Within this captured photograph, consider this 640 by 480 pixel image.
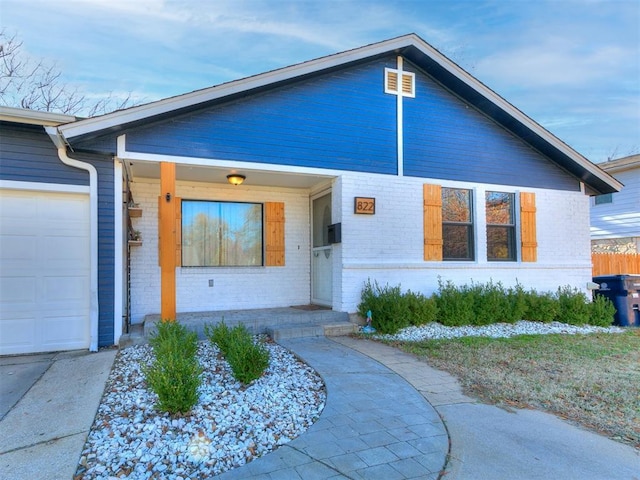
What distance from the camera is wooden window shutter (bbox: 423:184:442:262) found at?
750cm

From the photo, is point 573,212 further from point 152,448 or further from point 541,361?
point 152,448

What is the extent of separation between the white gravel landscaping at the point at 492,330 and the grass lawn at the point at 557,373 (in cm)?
32

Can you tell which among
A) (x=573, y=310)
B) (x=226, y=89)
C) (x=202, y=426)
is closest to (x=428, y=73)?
(x=226, y=89)

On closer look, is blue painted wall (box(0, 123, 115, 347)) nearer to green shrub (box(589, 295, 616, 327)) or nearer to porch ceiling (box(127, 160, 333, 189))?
porch ceiling (box(127, 160, 333, 189))

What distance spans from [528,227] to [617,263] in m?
6.33

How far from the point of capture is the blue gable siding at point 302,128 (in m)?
6.02

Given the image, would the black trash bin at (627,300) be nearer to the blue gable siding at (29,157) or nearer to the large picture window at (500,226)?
the large picture window at (500,226)

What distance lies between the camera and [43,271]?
5.39 m

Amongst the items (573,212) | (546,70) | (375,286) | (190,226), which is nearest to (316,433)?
(375,286)

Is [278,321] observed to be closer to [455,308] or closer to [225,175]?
[225,175]

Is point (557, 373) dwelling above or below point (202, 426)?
below

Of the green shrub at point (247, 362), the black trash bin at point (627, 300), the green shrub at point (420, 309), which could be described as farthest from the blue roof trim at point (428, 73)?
the green shrub at point (420, 309)

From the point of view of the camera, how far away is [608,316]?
8.11 m

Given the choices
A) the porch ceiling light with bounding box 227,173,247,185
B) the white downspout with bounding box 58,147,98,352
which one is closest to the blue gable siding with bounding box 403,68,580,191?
the porch ceiling light with bounding box 227,173,247,185
